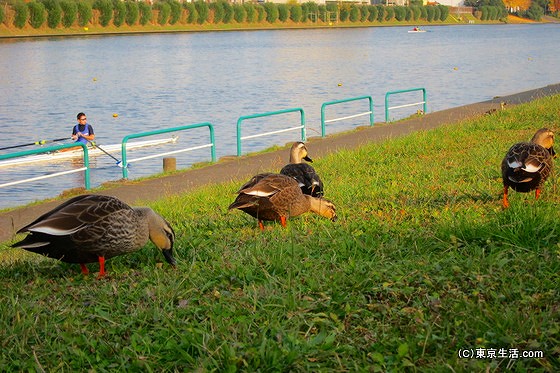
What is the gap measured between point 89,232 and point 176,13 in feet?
311

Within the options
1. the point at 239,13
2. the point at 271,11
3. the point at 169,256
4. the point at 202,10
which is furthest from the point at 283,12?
the point at 169,256

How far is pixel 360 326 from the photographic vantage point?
5152 mm

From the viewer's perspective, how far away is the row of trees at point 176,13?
262 ft

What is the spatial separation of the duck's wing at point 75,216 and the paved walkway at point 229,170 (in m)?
2.85

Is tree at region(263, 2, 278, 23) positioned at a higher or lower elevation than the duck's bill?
higher

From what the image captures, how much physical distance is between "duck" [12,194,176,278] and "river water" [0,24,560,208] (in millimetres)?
11423

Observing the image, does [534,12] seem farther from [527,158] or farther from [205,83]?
[527,158]

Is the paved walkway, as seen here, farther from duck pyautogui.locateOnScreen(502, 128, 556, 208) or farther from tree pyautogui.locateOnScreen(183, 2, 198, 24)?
tree pyautogui.locateOnScreen(183, 2, 198, 24)

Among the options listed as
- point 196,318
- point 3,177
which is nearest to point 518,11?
point 3,177

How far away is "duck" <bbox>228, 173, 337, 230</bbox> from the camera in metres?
8.29

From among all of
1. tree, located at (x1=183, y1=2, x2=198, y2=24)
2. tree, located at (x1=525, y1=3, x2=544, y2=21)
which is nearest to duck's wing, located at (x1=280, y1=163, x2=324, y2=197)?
tree, located at (x1=183, y1=2, x2=198, y2=24)

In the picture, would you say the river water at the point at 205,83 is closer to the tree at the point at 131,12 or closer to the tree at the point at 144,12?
the tree at the point at 131,12

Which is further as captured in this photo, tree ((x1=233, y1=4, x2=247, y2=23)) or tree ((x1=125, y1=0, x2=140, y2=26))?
tree ((x1=233, y1=4, x2=247, y2=23))

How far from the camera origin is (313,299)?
555 centimetres
